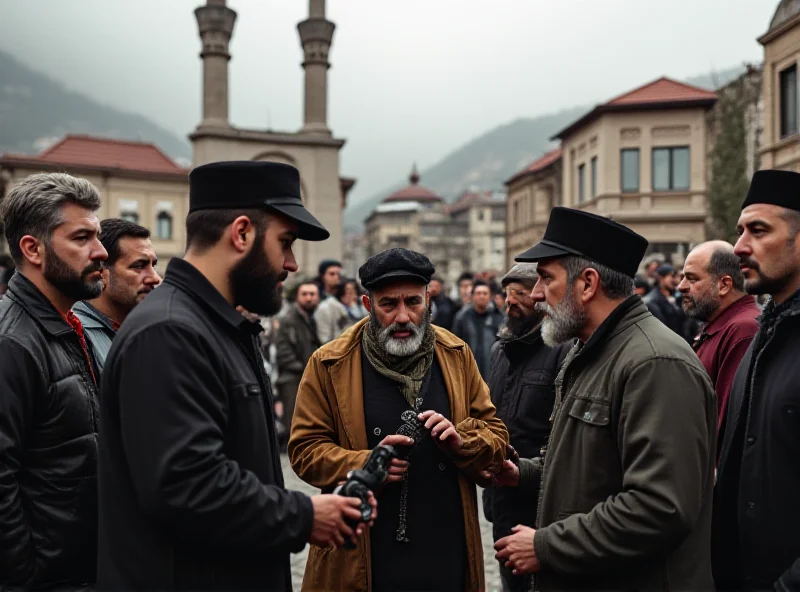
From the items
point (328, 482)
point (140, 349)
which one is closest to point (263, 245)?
point (140, 349)

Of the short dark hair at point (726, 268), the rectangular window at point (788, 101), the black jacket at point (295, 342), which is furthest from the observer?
the rectangular window at point (788, 101)

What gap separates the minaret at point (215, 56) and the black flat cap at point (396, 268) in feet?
94.2

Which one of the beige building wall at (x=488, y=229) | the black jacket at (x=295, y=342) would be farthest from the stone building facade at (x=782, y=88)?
the beige building wall at (x=488, y=229)

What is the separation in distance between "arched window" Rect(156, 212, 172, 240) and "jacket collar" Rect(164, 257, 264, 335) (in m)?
47.6

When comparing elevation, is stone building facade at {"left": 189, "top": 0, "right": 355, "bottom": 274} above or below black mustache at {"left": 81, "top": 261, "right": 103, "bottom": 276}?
above

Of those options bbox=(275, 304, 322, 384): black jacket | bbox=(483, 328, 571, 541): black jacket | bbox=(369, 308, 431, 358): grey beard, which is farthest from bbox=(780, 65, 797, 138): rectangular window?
bbox=(369, 308, 431, 358): grey beard

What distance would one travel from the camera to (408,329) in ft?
11.8

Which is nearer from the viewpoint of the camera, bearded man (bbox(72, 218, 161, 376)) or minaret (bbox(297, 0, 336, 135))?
bearded man (bbox(72, 218, 161, 376))

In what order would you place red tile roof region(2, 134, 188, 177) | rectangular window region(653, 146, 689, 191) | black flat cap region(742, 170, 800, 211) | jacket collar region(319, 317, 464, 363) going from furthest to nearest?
red tile roof region(2, 134, 188, 177) → rectangular window region(653, 146, 689, 191) → jacket collar region(319, 317, 464, 363) → black flat cap region(742, 170, 800, 211)

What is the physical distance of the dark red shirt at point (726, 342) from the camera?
4.54m

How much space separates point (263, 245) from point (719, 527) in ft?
7.69

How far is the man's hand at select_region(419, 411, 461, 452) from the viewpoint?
10.6ft

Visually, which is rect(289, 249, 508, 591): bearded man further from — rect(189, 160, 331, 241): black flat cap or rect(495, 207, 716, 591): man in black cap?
rect(189, 160, 331, 241): black flat cap

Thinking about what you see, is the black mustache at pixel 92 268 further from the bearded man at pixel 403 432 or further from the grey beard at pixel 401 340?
the grey beard at pixel 401 340
